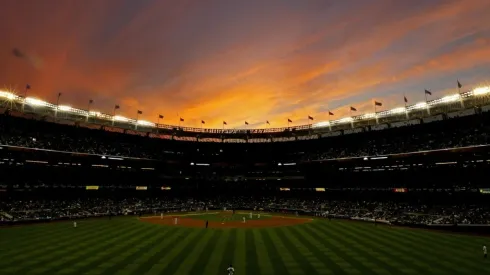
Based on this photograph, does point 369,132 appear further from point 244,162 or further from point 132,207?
point 132,207

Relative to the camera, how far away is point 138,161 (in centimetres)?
7375

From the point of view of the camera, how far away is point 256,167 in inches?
3462

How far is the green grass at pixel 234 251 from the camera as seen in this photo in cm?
2227

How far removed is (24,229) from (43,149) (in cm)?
1953

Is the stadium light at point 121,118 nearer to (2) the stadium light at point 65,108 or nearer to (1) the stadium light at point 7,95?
(2) the stadium light at point 65,108

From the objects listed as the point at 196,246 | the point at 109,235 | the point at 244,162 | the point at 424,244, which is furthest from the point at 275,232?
the point at 244,162

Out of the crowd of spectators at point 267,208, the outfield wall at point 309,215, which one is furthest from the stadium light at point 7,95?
the outfield wall at point 309,215

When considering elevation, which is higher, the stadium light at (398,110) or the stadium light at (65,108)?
the stadium light at (65,108)

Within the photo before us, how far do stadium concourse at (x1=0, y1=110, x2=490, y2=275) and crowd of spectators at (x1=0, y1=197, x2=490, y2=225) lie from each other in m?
0.31

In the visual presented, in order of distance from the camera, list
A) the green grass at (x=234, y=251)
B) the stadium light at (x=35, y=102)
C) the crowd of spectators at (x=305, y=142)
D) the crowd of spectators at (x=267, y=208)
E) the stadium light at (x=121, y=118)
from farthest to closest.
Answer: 1. the stadium light at (x=121, y=118)
2. the stadium light at (x=35, y=102)
3. the crowd of spectators at (x=305, y=142)
4. the crowd of spectators at (x=267, y=208)
5. the green grass at (x=234, y=251)

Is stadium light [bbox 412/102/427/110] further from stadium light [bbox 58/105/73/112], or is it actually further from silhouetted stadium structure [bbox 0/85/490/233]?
stadium light [bbox 58/105/73/112]

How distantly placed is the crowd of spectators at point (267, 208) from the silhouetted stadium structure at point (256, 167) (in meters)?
0.25

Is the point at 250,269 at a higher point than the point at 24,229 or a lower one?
lower

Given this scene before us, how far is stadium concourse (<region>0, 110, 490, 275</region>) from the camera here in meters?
25.0
